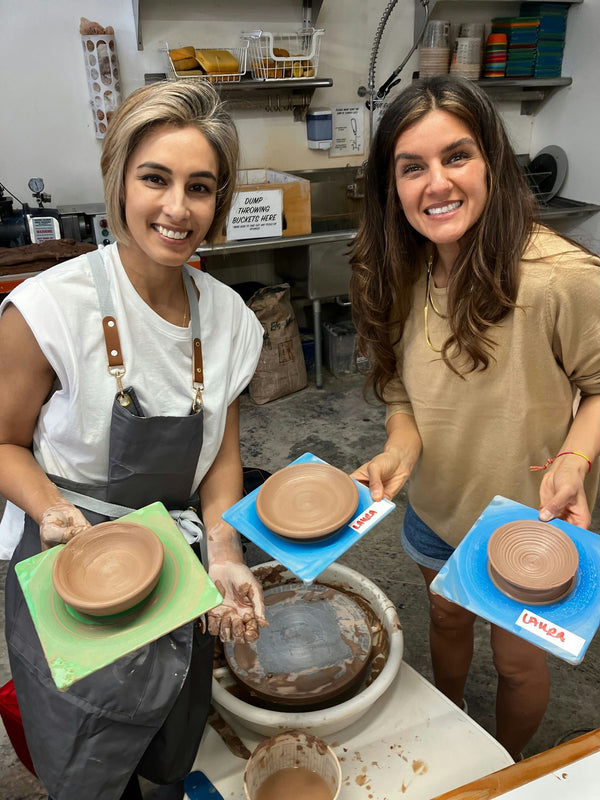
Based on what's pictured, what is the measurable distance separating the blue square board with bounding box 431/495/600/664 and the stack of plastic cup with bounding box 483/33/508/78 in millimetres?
3657

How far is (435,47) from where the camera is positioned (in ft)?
12.3

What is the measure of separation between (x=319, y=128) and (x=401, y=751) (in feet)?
11.5

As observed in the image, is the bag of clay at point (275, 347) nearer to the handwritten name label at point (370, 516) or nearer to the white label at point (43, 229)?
the white label at point (43, 229)

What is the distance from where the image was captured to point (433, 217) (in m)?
1.23

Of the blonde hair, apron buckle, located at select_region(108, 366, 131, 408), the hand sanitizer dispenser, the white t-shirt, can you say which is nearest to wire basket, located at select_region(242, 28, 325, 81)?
the hand sanitizer dispenser

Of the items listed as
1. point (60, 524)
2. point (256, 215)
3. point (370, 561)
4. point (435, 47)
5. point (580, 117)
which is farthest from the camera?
point (580, 117)

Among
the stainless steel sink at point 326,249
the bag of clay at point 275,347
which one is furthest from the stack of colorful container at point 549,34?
the bag of clay at point 275,347

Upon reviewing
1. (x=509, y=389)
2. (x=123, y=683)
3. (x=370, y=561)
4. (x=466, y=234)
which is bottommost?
(x=370, y=561)

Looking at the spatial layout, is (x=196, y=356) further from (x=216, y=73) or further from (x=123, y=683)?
(x=216, y=73)

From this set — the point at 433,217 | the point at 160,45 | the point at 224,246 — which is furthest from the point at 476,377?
the point at 160,45

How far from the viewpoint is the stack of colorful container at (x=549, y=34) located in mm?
3922

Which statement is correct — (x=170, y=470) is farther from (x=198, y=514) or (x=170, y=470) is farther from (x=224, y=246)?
(x=224, y=246)

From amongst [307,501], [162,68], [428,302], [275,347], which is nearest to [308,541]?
[307,501]

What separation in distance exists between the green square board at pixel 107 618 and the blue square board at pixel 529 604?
0.41m
